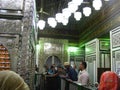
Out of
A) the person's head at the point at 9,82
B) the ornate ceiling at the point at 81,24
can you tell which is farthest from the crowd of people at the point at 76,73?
the person's head at the point at 9,82

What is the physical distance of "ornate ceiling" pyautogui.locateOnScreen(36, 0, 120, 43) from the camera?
30.0ft

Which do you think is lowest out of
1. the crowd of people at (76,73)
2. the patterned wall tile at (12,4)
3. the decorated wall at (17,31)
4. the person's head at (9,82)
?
the crowd of people at (76,73)

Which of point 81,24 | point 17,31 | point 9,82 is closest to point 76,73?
point 17,31

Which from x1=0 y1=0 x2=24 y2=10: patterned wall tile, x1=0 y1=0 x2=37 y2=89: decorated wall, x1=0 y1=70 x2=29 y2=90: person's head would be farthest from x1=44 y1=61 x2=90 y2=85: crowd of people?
x1=0 y1=70 x2=29 y2=90: person's head

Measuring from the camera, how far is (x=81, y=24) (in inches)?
531

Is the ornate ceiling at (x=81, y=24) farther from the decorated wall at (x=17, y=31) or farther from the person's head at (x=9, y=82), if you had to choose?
the person's head at (x=9, y=82)

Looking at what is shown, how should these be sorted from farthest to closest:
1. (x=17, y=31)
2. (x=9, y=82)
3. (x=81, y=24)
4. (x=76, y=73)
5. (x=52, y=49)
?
(x=52, y=49) → (x=81, y=24) → (x=76, y=73) → (x=17, y=31) → (x=9, y=82)

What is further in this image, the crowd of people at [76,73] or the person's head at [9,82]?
the crowd of people at [76,73]

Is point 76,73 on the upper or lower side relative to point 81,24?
lower

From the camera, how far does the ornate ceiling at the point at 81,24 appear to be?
360 inches

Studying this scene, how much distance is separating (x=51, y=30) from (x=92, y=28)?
12.3 feet

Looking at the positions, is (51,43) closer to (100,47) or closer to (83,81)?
(100,47)

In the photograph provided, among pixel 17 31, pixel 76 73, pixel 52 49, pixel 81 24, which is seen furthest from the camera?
pixel 52 49

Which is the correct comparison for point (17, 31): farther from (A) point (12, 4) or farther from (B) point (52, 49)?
(B) point (52, 49)
